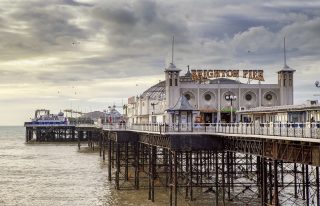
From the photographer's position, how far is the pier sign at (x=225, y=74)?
85312 mm

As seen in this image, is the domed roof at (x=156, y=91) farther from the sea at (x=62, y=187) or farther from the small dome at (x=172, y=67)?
the small dome at (x=172, y=67)

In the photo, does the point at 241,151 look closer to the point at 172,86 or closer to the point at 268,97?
the point at 172,86

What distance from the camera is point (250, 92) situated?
8512 centimetres

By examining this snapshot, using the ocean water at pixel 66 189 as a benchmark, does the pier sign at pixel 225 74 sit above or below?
above

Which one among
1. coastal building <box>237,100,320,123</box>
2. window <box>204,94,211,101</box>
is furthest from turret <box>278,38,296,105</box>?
coastal building <box>237,100,320,123</box>

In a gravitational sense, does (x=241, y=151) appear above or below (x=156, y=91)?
below

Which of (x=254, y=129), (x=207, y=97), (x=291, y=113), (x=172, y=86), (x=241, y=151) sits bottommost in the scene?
(x=241, y=151)

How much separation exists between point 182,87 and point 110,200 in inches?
1301

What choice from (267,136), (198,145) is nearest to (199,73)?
(198,145)

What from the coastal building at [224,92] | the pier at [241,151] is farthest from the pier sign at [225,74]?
the pier at [241,151]

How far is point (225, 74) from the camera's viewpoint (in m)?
85.6

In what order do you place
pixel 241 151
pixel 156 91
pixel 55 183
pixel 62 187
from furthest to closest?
pixel 156 91
pixel 55 183
pixel 62 187
pixel 241 151

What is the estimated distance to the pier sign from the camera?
85.3 metres

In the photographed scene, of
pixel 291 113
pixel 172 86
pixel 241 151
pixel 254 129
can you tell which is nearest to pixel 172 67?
pixel 172 86
